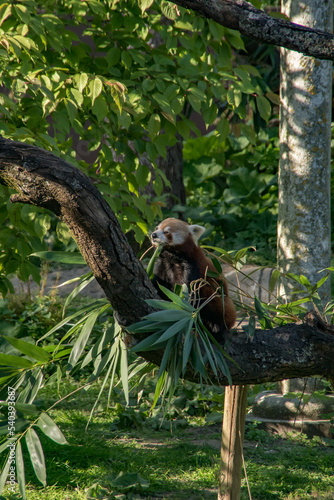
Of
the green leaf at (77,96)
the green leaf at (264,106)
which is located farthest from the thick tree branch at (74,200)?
the green leaf at (264,106)

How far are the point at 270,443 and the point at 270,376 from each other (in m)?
2.23

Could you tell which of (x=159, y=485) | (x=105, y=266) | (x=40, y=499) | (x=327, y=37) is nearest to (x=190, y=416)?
(x=159, y=485)

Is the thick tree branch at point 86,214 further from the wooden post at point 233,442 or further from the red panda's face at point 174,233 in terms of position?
the red panda's face at point 174,233

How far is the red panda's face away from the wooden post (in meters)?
1.06

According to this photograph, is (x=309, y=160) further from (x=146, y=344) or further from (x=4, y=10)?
(x=146, y=344)

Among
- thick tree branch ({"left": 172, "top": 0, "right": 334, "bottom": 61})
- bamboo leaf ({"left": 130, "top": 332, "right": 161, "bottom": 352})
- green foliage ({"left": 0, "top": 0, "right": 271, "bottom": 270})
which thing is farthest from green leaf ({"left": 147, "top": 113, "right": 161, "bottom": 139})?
bamboo leaf ({"left": 130, "top": 332, "right": 161, "bottom": 352})

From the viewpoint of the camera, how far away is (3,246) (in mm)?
3441

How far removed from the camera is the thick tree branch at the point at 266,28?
2492 millimetres

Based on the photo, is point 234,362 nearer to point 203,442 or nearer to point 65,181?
point 65,181

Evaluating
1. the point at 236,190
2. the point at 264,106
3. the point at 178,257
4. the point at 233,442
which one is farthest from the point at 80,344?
the point at 236,190

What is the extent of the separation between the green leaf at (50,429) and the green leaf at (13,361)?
0.99 feet

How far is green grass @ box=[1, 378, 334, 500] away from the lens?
11.5 feet

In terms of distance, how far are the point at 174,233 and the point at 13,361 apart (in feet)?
4.85

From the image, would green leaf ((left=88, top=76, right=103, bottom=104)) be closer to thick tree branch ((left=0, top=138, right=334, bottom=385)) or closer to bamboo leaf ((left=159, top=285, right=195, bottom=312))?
thick tree branch ((left=0, top=138, right=334, bottom=385))
